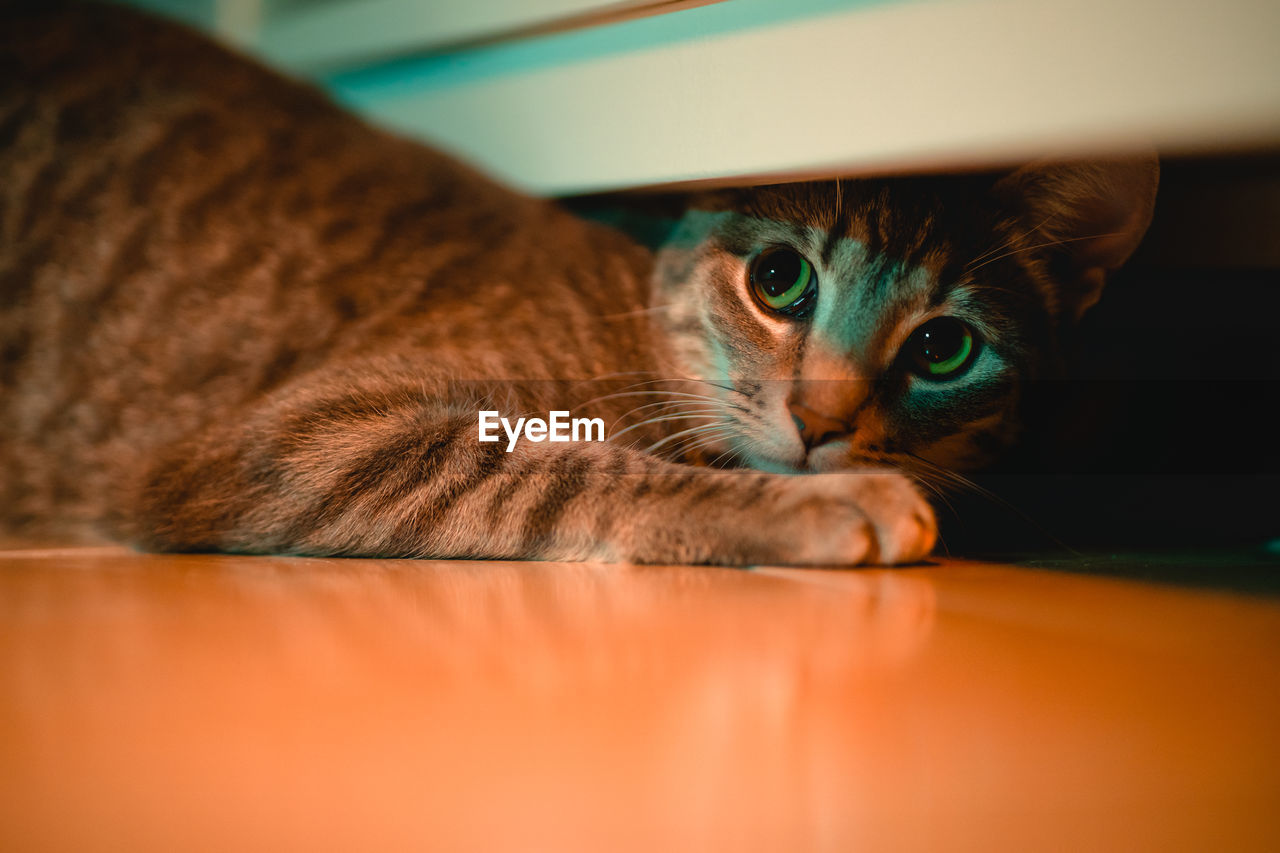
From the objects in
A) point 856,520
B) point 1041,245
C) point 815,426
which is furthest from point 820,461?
point 1041,245

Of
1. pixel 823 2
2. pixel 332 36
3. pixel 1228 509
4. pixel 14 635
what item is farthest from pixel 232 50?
pixel 1228 509

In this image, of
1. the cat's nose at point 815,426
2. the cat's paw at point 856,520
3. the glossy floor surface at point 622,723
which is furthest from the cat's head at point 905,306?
the glossy floor surface at point 622,723

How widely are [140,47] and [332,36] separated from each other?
449 mm

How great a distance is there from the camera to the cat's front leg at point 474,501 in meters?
0.85

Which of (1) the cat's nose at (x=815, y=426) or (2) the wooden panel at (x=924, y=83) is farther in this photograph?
(1) the cat's nose at (x=815, y=426)

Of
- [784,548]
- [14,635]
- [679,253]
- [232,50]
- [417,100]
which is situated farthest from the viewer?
[417,100]

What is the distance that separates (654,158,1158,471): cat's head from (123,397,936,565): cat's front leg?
135mm

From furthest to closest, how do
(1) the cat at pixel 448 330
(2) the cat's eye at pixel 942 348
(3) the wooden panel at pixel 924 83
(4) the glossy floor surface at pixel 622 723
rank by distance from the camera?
(2) the cat's eye at pixel 942 348, (1) the cat at pixel 448 330, (3) the wooden panel at pixel 924 83, (4) the glossy floor surface at pixel 622 723

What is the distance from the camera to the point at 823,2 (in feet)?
2.84

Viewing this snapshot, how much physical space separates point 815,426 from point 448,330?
1.81 feet

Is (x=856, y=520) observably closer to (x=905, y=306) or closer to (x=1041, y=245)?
(x=905, y=306)

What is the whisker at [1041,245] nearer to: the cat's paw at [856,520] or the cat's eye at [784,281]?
the cat's eye at [784,281]

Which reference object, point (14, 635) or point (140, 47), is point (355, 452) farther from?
point (140, 47)

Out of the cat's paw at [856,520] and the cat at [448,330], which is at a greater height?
the cat at [448,330]
